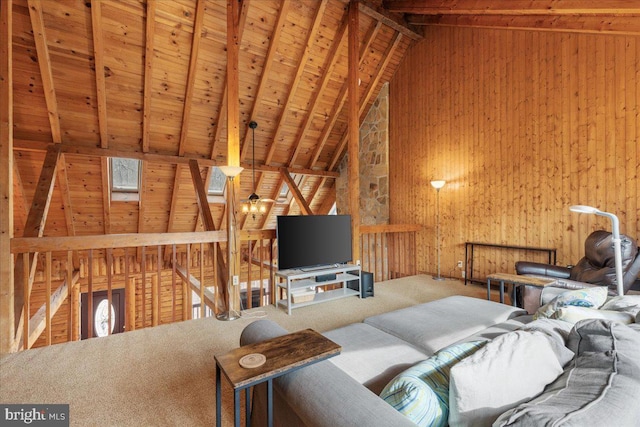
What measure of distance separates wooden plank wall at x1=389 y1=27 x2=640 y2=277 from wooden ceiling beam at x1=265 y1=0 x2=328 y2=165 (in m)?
2.06

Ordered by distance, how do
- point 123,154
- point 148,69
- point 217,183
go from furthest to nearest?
point 217,183 → point 123,154 → point 148,69

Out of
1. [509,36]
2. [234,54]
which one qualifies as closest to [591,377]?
[234,54]

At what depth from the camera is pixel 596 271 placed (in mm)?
3152

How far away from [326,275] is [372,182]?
3054 mm

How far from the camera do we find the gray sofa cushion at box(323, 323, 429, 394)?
1501 mm

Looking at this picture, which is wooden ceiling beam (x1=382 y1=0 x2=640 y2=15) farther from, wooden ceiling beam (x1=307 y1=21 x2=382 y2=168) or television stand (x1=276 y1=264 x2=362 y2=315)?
television stand (x1=276 y1=264 x2=362 y2=315)

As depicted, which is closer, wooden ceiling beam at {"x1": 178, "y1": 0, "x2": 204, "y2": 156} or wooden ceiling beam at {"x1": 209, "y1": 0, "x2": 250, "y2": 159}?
wooden ceiling beam at {"x1": 178, "y1": 0, "x2": 204, "y2": 156}

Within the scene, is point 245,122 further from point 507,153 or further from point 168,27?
point 507,153

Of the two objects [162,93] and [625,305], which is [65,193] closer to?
[162,93]

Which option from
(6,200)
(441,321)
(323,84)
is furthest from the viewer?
(323,84)

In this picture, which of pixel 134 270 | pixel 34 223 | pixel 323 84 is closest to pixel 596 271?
pixel 323 84

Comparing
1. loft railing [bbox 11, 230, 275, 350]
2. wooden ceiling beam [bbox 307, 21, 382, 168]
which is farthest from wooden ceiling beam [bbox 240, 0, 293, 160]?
loft railing [bbox 11, 230, 275, 350]

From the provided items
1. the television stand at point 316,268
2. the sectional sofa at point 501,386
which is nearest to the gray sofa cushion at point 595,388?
the sectional sofa at point 501,386

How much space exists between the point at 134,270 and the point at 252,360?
6.83 m
